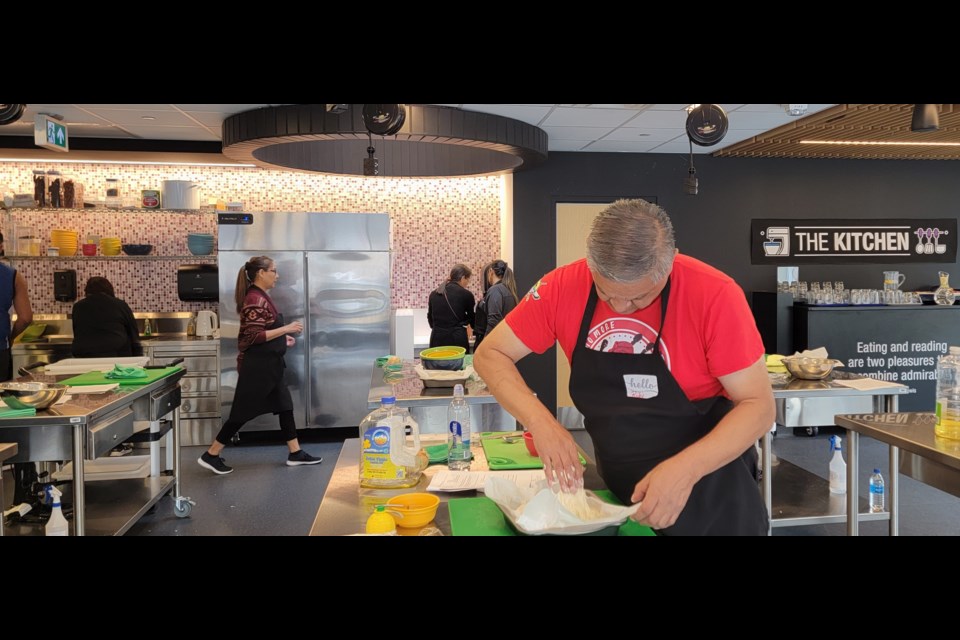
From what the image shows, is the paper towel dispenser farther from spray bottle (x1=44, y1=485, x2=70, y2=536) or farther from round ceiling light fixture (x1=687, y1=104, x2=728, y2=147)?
round ceiling light fixture (x1=687, y1=104, x2=728, y2=147)

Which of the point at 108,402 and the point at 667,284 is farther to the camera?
the point at 108,402

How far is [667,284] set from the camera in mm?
1634

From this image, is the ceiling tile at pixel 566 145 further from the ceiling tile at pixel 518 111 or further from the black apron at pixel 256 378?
the black apron at pixel 256 378

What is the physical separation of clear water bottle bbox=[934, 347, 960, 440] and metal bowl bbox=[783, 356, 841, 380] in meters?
1.38

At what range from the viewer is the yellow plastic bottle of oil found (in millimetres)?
1902

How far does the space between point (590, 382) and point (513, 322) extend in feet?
1.02

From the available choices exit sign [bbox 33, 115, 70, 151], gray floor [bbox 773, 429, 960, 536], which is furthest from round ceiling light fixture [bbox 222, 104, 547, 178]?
gray floor [bbox 773, 429, 960, 536]

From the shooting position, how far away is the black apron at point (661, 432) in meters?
1.58

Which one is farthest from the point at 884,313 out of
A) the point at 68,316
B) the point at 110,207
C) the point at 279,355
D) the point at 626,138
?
the point at 68,316

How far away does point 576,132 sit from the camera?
19.5 ft

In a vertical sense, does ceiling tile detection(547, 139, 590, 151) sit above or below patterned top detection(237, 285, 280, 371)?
above

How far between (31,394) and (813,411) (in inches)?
151
